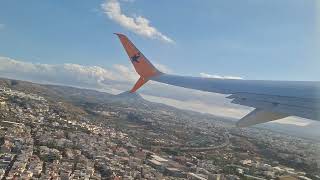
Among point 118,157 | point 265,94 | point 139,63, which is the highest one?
point 139,63

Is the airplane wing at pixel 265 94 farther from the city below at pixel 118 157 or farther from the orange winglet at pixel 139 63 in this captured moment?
the city below at pixel 118 157

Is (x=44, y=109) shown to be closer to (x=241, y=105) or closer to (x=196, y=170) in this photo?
(x=196, y=170)

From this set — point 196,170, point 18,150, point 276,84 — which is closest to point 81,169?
point 18,150

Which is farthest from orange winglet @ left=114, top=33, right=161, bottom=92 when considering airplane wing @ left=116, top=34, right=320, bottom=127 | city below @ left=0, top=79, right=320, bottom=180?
city below @ left=0, top=79, right=320, bottom=180

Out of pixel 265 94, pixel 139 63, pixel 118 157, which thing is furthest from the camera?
pixel 118 157

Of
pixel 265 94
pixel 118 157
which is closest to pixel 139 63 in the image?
pixel 265 94

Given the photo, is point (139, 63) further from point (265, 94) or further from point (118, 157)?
point (118, 157)
